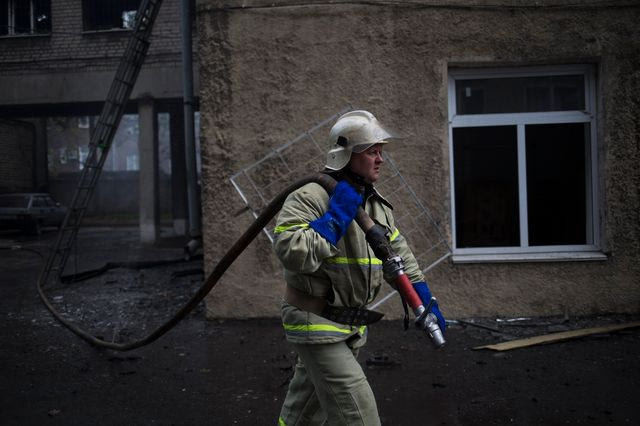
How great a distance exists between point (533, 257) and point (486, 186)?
966mm

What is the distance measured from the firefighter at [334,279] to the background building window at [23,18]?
12.4 metres

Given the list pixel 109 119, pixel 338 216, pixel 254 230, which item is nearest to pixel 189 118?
pixel 109 119

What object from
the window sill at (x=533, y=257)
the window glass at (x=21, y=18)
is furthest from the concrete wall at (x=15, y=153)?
the window sill at (x=533, y=257)

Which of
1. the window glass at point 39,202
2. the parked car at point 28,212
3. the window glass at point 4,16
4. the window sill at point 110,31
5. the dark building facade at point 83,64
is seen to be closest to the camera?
the dark building facade at point 83,64

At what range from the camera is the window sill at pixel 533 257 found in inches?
232

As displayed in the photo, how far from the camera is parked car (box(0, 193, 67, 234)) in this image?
16.5 metres

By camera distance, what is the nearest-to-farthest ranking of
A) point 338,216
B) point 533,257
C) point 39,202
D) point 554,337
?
1. point 338,216
2. point 554,337
3. point 533,257
4. point 39,202

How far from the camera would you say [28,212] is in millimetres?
17016

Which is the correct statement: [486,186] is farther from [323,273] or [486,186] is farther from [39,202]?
[39,202]

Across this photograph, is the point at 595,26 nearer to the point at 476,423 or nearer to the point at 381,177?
the point at 381,177

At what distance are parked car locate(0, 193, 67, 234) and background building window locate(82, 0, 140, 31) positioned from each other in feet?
19.7

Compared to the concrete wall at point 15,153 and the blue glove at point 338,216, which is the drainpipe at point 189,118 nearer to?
the blue glove at point 338,216

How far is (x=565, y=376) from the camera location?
4359 mm

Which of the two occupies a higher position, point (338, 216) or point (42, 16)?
point (42, 16)
